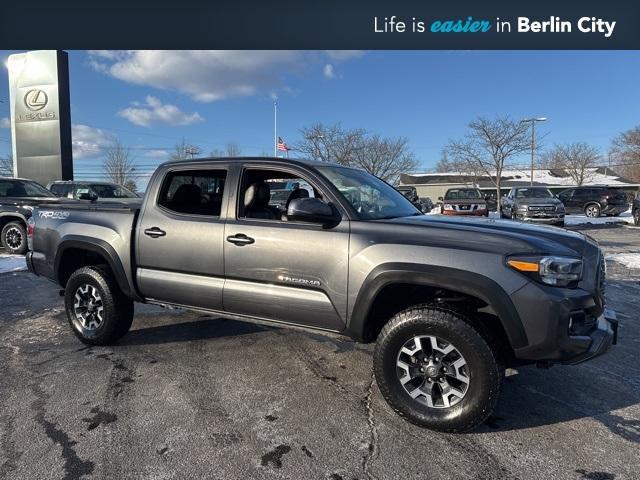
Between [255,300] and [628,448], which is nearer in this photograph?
[628,448]

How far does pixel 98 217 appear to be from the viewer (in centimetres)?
450

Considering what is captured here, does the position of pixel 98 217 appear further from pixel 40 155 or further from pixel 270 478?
pixel 40 155

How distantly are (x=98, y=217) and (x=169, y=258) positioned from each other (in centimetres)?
105

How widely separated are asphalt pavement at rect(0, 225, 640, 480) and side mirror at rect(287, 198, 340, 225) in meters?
1.37

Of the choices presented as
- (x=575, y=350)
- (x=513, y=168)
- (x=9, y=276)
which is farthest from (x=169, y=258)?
(x=513, y=168)

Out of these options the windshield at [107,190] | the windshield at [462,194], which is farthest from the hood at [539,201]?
the windshield at [107,190]

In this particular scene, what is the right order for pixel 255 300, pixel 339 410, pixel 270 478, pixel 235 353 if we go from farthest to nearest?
pixel 235 353 → pixel 255 300 → pixel 339 410 → pixel 270 478

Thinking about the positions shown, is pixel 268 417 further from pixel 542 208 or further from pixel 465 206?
pixel 542 208

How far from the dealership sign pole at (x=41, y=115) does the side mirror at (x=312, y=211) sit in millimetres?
27042

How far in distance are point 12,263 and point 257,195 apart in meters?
7.88

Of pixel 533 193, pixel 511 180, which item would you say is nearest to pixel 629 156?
pixel 511 180

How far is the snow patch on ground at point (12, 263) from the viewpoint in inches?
343

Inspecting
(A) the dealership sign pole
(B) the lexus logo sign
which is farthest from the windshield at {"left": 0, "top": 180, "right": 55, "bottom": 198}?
(B) the lexus logo sign

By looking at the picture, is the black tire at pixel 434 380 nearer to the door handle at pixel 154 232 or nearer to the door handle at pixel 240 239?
the door handle at pixel 240 239
